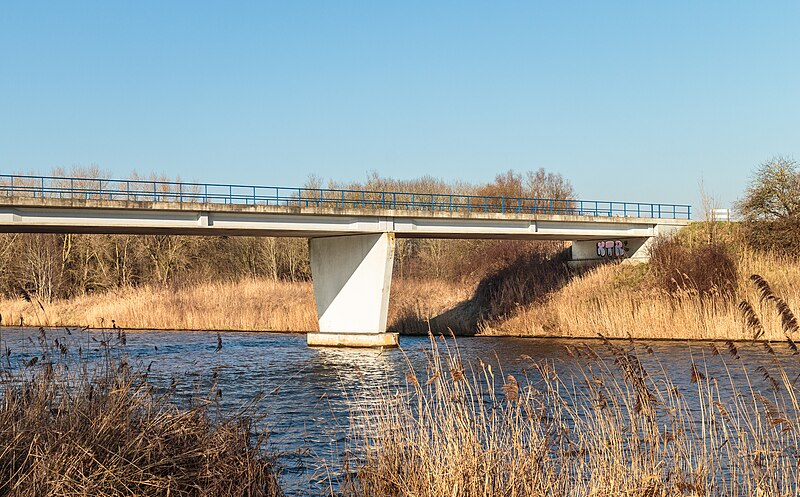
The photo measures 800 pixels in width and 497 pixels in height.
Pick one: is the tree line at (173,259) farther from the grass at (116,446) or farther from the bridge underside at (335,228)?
the grass at (116,446)

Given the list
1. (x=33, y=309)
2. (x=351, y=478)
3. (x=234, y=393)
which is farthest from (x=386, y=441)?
(x=33, y=309)

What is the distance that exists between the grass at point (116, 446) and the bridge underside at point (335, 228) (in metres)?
22.9

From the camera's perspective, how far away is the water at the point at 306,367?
14.4 m

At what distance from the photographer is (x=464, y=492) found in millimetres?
8117

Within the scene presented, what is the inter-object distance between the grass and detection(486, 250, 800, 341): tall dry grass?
24.9m

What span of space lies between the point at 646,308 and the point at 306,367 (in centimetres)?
1570

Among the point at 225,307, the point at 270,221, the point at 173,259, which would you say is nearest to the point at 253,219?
the point at 270,221

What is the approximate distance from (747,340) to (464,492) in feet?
90.0

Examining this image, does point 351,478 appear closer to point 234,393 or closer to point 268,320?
point 234,393

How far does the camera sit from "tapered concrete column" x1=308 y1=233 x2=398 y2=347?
3734 cm

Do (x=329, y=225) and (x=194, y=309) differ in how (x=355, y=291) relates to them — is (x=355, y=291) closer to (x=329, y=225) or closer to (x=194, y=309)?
(x=329, y=225)

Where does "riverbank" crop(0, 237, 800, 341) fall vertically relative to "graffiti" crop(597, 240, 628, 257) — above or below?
below

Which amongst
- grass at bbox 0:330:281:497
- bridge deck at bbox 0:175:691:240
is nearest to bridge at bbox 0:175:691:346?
bridge deck at bbox 0:175:691:240

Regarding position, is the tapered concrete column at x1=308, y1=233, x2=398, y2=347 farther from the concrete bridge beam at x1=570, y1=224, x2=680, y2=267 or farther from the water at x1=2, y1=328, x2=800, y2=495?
the concrete bridge beam at x1=570, y1=224, x2=680, y2=267
